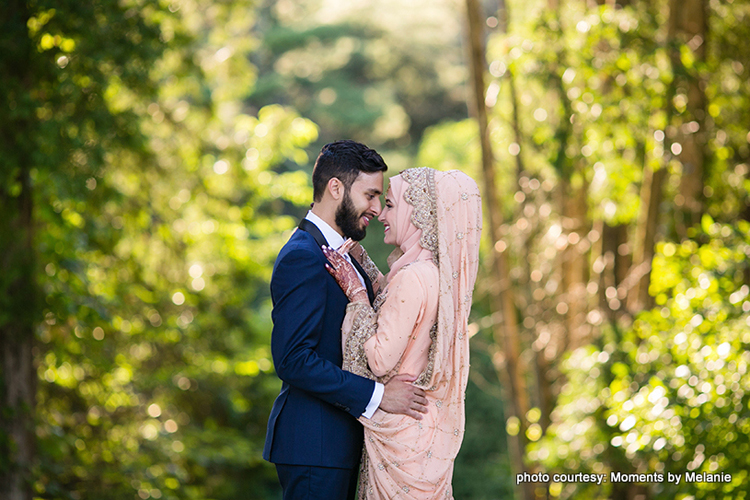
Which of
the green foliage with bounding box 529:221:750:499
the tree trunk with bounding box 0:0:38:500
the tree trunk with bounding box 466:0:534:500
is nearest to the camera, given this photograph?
the green foliage with bounding box 529:221:750:499

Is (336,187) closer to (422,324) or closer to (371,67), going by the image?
(422,324)

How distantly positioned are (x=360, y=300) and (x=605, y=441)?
2.81m

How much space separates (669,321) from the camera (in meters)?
3.90

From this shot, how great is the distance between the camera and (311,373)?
202 cm

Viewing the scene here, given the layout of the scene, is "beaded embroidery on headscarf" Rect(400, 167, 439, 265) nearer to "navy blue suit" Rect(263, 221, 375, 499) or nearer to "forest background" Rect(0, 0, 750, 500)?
"navy blue suit" Rect(263, 221, 375, 499)

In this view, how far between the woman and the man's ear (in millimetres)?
151

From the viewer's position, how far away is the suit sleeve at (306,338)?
79.8 inches

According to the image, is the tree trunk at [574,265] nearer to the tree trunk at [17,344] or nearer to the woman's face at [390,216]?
the woman's face at [390,216]

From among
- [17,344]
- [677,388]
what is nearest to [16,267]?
[17,344]

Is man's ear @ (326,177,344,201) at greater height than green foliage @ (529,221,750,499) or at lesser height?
greater

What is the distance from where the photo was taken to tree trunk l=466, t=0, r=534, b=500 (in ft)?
16.8

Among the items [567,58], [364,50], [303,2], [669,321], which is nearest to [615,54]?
[567,58]

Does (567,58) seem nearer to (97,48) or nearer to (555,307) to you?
(555,307)

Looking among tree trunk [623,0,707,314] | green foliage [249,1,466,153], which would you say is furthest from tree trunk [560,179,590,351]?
green foliage [249,1,466,153]
